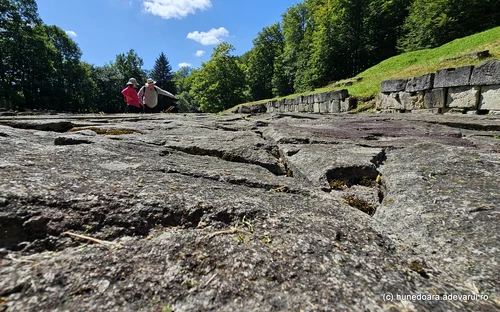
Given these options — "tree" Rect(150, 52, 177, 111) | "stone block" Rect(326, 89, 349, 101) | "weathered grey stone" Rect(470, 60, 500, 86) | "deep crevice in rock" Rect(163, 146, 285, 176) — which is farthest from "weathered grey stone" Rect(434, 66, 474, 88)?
"tree" Rect(150, 52, 177, 111)

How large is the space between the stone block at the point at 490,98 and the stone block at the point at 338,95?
206 inches

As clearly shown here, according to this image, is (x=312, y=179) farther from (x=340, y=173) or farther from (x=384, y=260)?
(x=384, y=260)

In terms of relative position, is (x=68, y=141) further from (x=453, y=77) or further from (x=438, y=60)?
(x=438, y=60)

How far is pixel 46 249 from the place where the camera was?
2.93 ft

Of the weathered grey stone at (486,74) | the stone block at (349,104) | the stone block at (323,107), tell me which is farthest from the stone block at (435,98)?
the stone block at (323,107)

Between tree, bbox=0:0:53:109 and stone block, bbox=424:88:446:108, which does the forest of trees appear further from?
stone block, bbox=424:88:446:108

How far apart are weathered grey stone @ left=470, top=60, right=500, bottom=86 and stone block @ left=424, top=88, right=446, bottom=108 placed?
0.85 m

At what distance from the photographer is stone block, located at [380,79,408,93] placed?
8328 mm

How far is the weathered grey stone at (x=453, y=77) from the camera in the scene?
6309 mm

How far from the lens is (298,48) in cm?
5078

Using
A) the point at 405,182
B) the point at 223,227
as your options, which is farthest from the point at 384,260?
the point at 405,182

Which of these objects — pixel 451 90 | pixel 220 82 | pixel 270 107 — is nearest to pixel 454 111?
pixel 451 90

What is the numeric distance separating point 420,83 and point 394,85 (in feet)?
3.28

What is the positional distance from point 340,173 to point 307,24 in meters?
58.4
